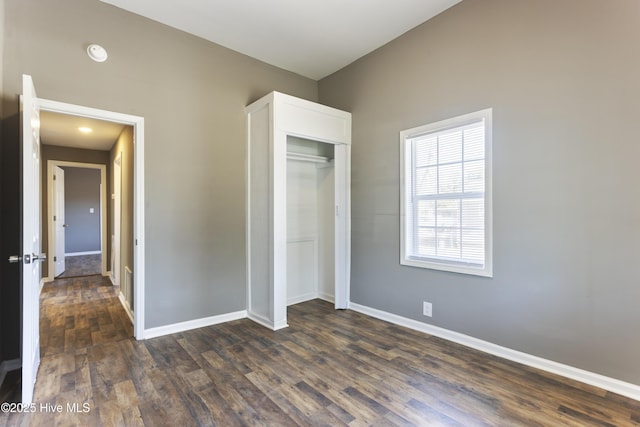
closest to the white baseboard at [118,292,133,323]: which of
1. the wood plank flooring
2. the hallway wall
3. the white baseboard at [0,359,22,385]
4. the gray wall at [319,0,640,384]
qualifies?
the wood plank flooring

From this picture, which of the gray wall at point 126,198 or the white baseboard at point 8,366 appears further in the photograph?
the gray wall at point 126,198

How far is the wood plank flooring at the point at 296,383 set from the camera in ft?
6.19

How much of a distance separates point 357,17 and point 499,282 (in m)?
2.81

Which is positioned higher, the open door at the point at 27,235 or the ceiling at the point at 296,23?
the ceiling at the point at 296,23

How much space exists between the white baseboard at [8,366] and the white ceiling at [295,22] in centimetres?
316

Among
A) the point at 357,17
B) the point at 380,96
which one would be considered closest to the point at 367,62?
the point at 380,96

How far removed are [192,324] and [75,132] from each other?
373 centimetres

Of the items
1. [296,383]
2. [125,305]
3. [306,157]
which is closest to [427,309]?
[296,383]

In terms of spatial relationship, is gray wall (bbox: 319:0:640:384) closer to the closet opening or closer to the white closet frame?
the white closet frame

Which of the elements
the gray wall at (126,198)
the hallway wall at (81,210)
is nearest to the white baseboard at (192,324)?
the gray wall at (126,198)

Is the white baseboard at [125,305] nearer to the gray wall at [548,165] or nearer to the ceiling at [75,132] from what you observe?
the ceiling at [75,132]

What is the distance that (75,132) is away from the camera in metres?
4.83

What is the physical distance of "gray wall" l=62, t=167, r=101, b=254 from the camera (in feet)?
28.9

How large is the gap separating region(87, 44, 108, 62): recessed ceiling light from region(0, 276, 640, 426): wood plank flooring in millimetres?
2631
